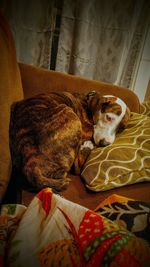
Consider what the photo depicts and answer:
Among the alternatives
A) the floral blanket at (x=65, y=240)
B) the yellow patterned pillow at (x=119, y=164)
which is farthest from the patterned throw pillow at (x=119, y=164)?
the floral blanket at (x=65, y=240)

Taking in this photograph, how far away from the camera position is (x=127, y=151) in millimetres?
1197

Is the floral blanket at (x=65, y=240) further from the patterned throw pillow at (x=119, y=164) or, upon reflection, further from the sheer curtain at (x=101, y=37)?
the sheer curtain at (x=101, y=37)

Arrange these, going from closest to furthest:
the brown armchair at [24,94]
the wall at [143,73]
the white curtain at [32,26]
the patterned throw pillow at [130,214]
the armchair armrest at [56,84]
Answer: the patterned throw pillow at [130,214], the brown armchair at [24,94], the armchair armrest at [56,84], the white curtain at [32,26], the wall at [143,73]

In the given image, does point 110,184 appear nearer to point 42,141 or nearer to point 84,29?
point 42,141

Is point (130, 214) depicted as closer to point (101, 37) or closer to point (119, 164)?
point (119, 164)

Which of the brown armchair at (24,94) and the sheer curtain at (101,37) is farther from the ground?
the sheer curtain at (101,37)

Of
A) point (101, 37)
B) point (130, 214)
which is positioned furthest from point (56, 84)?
point (130, 214)

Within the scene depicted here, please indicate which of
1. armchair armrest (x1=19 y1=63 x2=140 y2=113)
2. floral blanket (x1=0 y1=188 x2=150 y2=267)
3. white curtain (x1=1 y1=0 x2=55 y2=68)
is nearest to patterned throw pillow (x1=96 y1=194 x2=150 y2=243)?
floral blanket (x1=0 y1=188 x2=150 y2=267)

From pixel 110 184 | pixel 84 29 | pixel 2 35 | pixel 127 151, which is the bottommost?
pixel 110 184

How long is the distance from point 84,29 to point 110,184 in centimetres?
137

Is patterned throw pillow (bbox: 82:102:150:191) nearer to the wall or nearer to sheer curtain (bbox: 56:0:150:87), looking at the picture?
sheer curtain (bbox: 56:0:150:87)

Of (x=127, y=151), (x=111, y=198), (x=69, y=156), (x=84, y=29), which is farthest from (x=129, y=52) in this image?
(x=111, y=198)

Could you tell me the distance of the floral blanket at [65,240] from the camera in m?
0.59

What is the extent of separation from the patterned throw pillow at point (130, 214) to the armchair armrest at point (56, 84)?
872 millimetres
